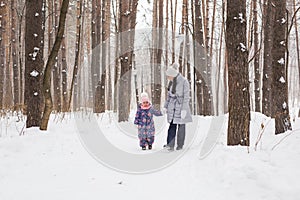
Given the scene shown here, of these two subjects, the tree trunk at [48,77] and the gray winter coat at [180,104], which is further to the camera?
the tree trunk at [48,77]

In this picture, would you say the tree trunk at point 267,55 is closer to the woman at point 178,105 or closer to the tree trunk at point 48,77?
the woman at point 178,105

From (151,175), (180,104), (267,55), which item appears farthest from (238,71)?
(267,55)

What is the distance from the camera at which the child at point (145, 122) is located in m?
6.42

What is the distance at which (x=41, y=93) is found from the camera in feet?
22.1

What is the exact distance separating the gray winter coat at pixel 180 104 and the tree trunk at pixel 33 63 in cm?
303

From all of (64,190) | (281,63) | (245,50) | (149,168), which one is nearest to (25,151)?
(64,190)

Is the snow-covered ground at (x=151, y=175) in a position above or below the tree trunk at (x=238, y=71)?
below

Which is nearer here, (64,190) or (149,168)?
(64,190)

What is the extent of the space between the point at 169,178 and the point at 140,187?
1.77 ft

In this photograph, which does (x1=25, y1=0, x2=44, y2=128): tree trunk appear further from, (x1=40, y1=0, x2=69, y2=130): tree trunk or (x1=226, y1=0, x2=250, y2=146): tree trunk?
Result: (x1=226, y1=0, x2=250, y2=146): tree trunk

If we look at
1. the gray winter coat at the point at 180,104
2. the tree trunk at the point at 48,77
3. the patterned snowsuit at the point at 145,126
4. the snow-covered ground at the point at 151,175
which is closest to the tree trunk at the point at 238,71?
the snow-covered ground at the point at 151,175

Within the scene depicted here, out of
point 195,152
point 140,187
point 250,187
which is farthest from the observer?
point 195,152

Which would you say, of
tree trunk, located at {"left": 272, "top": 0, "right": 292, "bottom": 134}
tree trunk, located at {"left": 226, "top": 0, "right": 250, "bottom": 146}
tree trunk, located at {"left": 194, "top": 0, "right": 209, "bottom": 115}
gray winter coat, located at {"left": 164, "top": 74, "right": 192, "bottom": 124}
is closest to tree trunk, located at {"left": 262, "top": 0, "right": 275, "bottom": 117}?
tree trunk, located at {"left": 194, "top": 0, "right": 209, "bottom": 115}

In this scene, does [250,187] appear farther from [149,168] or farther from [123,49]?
[123,49]
